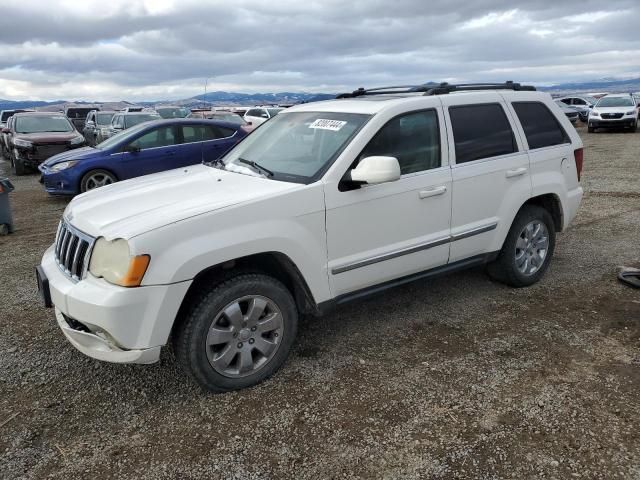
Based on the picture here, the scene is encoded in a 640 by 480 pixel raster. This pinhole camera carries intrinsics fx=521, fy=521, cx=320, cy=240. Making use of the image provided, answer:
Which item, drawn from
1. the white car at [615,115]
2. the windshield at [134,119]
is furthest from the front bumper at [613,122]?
the windshield at [134,119]

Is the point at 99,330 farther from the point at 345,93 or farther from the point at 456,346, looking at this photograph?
the point at 345,93

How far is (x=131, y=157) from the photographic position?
30.0ft

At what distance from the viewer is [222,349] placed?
10.2 feet

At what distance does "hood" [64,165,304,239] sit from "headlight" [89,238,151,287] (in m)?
0.06

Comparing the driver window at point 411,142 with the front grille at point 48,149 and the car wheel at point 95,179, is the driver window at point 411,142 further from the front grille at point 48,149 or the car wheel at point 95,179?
the front grille at point 48,149

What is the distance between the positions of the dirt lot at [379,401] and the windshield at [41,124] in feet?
36.2

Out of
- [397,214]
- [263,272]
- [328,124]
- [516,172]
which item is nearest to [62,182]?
[328,124]

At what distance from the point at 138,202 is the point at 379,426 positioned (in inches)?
77.9

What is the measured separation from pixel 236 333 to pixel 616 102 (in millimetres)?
24608

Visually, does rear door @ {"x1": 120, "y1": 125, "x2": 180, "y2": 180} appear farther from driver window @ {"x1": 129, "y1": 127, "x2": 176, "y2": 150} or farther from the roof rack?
the roof rack

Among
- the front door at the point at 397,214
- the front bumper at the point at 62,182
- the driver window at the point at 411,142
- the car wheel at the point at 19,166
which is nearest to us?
the front door at the point at 397,214

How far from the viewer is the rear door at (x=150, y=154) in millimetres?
9172

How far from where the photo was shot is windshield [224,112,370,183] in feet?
11.5

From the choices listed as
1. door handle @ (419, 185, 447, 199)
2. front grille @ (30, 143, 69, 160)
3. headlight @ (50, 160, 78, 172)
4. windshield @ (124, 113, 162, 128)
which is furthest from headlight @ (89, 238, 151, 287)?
windshield @ (124, 113, 162, 128)
